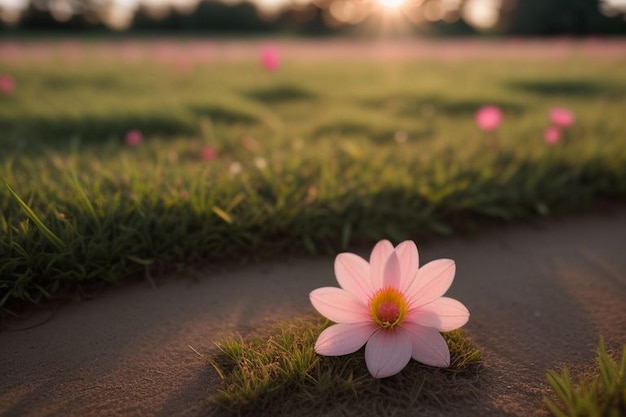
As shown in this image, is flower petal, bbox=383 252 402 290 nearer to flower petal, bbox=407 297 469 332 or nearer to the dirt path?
flower petal, bbox=407 297 469 332

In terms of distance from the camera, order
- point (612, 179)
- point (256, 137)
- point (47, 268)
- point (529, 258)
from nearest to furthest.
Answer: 1. point (47, 268)
2. point (529, 258)
3. point (612, 179)
4. point (256, 137)

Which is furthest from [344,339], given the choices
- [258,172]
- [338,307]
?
[258,172]

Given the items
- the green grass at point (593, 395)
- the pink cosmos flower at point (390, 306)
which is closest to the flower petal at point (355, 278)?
the pink cosmos flower at point (390, 306)

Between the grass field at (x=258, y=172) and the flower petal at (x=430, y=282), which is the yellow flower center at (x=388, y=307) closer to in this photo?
the flower petal at (x=430, y=282)

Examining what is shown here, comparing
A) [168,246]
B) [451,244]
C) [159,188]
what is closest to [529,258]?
[451,244]

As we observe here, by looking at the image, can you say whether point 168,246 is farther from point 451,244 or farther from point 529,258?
point 529,258

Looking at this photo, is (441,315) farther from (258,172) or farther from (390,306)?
(258,172)

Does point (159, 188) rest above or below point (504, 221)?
above
